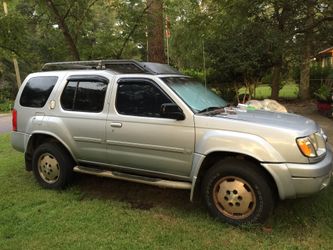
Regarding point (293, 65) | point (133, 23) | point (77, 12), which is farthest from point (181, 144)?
point (293, 65)

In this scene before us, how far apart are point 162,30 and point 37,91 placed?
4349mm

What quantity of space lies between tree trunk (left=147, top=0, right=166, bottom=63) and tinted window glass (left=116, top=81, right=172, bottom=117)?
14.4ft

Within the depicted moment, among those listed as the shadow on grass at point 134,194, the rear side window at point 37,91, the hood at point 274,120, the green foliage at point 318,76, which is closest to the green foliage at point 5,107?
the green foliage at point 318,76

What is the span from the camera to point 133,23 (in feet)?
30.3

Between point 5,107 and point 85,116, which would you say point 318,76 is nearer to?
point 85,116

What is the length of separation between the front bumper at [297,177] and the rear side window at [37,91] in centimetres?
354

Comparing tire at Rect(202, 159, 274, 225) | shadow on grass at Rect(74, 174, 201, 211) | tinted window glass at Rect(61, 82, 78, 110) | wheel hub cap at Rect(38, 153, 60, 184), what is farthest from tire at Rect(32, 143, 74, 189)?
tire at Rect(202, 159, 274, 225)

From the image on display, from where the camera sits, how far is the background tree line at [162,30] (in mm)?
9547

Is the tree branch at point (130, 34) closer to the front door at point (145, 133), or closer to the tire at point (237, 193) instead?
the front door at point (145, 133)

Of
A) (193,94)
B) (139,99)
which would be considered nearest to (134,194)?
(139,99)

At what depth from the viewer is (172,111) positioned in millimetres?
4805

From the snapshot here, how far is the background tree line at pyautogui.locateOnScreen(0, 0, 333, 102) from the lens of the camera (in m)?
9.55

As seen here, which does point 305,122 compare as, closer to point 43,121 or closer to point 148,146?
point 148,146

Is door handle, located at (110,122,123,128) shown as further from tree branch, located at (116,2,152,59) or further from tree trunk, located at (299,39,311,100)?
tree trunk, located at (299,39,311,100)
